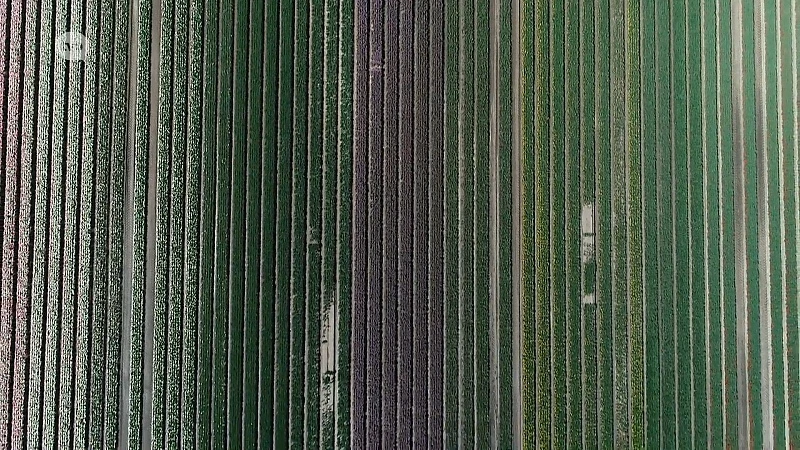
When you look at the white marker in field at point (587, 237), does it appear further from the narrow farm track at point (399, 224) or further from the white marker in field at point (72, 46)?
the white marker in field at point (72, 46)

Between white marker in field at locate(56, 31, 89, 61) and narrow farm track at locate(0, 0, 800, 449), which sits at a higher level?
white marker in field at locate(56, 31, 89, 61)

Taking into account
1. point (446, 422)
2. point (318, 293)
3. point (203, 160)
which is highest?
point (203, 160)

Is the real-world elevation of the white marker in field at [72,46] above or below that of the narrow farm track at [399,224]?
above

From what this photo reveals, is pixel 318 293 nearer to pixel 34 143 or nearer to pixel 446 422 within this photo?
pixel 446 422

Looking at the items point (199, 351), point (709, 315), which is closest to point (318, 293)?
point (199, 351)

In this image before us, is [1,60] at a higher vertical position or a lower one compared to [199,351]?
higher

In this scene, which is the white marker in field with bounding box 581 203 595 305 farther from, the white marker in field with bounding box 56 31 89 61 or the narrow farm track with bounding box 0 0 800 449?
the white marker in field with bounding box 56 31 89 61

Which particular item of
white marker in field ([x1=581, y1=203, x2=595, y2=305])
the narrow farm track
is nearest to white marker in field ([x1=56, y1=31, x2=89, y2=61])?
the narrow farm track

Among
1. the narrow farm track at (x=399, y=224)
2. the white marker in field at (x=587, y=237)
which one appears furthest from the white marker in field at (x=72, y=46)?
the white marker in field at (x=587, y=237)
